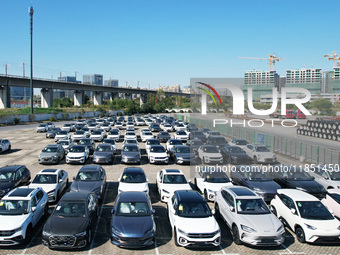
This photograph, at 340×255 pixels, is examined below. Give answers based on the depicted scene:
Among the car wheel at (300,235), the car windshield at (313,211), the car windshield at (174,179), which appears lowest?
the car wheel at (300,235)

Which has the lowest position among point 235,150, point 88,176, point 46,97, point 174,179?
point 174,179

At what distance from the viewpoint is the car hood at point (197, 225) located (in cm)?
1015

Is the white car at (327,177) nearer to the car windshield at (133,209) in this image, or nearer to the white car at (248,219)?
the white car at (248,219)

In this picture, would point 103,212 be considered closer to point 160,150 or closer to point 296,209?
point 296,209

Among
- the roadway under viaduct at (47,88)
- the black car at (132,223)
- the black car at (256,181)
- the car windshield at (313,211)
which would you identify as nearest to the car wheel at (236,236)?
the car windshield at (313,211)

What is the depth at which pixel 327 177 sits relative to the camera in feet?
57.1

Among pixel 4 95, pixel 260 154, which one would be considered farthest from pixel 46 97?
pixel 260 154

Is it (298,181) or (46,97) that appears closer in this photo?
(298,181)

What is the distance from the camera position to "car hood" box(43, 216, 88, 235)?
9914 mm

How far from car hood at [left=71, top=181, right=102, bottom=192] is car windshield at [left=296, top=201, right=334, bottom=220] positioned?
8666mm

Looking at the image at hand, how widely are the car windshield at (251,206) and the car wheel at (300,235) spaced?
3.78 feet

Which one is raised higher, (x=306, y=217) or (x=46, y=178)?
(x=46, y=178)

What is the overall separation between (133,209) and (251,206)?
13.9ft

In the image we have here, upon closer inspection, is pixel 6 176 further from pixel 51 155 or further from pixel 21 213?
pixel 51 155
